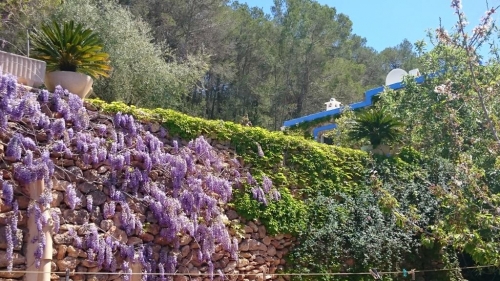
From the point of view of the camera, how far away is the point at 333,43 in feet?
71.3

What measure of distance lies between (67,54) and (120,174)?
4.63 ft

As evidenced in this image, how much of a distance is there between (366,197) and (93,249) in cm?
434

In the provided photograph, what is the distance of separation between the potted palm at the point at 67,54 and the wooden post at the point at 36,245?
3.89ft

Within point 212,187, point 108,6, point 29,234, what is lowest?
point 29,234

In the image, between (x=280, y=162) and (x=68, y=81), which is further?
(x=280, y=162)

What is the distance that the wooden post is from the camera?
16.7 ft

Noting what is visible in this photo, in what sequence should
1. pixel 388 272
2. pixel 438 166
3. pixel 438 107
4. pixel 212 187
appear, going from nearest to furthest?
pixel 212 187 < pixel 388 272 < pixel 438 166 < pixel 438 107

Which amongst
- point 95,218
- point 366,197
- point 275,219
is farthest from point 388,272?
point 95,218

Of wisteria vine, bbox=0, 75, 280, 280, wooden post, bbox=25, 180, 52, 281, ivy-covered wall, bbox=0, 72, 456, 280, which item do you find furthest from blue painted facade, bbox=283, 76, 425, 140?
wooden post, bbox=25, 180, 52, 281

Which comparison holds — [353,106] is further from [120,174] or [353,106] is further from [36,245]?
[36,245]

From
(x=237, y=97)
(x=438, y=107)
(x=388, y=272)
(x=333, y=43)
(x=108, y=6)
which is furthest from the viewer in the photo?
(x=333, y=43)

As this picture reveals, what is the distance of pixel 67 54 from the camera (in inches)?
236

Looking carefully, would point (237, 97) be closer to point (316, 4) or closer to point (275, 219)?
point (316, 4)

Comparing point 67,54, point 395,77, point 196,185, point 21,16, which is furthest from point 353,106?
point 67,54
